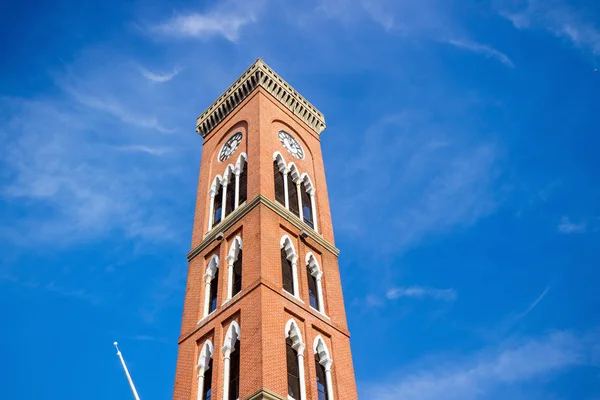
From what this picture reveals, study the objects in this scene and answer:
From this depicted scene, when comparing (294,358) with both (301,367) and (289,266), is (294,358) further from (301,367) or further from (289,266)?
(289,266)

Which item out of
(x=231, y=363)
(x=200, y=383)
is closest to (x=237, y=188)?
(x=231, y=363)

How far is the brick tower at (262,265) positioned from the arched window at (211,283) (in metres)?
0.05

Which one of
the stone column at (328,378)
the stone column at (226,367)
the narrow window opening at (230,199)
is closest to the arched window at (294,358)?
the stone column at (328,378)

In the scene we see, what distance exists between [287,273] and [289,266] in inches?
20.3

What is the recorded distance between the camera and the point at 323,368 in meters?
25.8

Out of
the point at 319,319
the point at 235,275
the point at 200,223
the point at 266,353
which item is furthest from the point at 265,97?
the point at 266,353

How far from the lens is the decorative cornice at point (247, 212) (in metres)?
29.1

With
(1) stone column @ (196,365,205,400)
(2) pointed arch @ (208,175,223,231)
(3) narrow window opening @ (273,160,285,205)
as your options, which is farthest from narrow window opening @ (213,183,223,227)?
(1) stone column @ (196,365,205,400)

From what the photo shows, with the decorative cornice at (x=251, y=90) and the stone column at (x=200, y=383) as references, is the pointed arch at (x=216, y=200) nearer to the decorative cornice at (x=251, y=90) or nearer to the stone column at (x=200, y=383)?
the decorative cornice at (x=251, y=90)

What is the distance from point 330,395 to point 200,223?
12.0 metres

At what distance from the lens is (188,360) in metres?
26.2

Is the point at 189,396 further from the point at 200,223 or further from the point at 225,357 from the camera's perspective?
the point at 200,223

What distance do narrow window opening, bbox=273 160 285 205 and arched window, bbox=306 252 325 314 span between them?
349 cm

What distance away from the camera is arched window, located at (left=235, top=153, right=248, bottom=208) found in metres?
31.7
